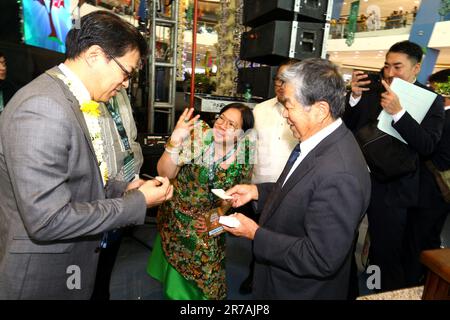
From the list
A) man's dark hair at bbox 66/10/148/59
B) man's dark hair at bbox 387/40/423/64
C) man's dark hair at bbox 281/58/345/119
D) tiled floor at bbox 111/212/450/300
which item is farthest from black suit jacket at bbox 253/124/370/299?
tiled floor at bbox 111/212/450/300

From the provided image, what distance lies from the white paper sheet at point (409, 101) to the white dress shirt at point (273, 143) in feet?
1.94

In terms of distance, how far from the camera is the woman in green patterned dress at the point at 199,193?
6.31ft

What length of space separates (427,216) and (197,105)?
2158 millimetres

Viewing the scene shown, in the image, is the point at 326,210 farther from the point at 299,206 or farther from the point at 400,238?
the point at 400,238

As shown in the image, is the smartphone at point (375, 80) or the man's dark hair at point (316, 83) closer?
the man's dark hair at point (316, 83)

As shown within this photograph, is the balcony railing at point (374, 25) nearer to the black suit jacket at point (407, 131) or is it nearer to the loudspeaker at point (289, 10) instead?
the loudspeaker at point (289, 10)

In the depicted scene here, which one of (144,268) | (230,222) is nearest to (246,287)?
(144,268)

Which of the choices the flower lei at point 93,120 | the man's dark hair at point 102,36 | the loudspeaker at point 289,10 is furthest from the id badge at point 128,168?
the loudspeaker at point 289,10

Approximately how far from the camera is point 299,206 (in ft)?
3.87

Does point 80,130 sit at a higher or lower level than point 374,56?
lower

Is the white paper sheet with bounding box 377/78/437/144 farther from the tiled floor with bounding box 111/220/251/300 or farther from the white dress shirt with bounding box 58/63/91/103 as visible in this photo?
the white dress shirt with bounding box 58/63/91/103

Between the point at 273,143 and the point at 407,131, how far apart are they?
84cm

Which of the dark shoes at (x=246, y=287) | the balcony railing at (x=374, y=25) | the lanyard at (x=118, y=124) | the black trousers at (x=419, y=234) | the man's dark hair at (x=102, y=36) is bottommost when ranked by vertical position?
the dark shoes at (x=246, y=287)
